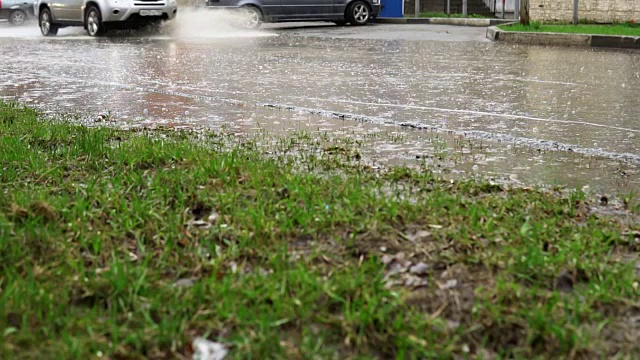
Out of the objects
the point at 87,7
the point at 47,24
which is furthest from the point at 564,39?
the point at 47,24

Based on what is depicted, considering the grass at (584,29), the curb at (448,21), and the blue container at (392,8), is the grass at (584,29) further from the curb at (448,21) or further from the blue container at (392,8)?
the blue container at (392,8)

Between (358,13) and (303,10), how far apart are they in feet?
5.75

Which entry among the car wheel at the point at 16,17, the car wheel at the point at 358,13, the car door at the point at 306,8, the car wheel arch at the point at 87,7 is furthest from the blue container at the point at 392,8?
the car wheel at the point at 16,17

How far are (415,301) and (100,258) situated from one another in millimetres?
1275

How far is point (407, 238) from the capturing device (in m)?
3.73

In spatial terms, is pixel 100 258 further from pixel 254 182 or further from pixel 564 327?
pixel 564 327

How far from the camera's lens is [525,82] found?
10.2m

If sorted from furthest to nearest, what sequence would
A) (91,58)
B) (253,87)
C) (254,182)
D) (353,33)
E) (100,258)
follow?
(353,33)
(91,58)
(253,87)
(254,182)
(100,258)

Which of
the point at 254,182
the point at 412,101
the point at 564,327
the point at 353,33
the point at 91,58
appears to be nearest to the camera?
the point at 564,327

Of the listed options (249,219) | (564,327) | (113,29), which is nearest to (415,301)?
(564,327)

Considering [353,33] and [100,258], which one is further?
[353,33]

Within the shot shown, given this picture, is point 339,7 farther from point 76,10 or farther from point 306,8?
point 76,10

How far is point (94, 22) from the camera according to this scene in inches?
816

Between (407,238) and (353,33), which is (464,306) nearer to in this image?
(407,238)
